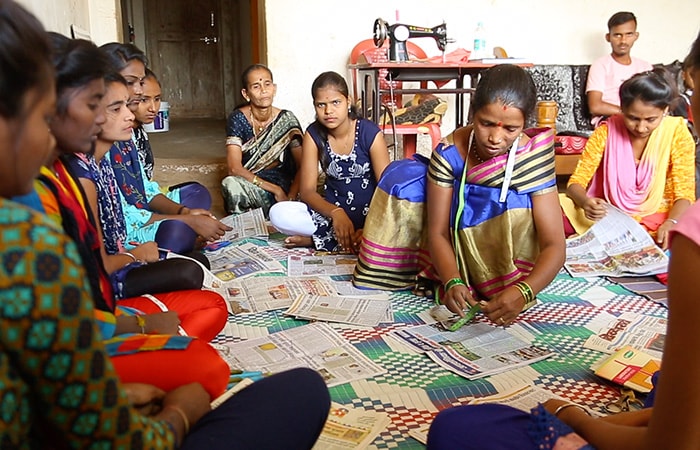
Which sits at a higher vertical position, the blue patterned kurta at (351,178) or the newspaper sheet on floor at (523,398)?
the blue patterned kurta at (351,178)

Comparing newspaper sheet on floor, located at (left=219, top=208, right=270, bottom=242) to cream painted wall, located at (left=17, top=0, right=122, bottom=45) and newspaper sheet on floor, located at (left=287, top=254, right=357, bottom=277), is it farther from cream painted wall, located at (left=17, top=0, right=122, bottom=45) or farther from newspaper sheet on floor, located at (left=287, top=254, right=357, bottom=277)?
cream painted wall, located at (left=17, top=0, right=122, bottom=45)

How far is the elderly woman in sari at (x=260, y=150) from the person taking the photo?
12.4 feet

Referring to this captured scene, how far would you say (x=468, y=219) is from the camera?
2.31 m

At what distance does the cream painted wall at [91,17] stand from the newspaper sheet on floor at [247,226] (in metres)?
1.30

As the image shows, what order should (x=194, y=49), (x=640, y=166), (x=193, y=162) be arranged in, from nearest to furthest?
(x=640, y=166) → (x=193, y=162) → (x=194, y=49)

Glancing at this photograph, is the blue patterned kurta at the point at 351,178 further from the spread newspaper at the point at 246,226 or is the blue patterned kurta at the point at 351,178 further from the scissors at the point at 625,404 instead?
the scissors at the point at 625,404

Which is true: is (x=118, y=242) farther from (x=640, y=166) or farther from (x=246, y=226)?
(x=640, y=166)

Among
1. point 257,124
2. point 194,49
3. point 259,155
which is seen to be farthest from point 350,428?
point 194,49

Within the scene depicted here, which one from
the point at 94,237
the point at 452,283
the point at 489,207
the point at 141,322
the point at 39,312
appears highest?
the point at 39,312

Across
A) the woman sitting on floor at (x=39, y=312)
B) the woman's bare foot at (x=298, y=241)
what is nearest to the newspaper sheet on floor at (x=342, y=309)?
the woman's bare foot at (x=298, y=241)

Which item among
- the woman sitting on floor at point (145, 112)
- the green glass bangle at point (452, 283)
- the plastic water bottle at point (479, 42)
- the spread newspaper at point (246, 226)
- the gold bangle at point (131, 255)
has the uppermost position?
the plastic water bottle at point (479, 42)

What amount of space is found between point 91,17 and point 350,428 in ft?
12.7

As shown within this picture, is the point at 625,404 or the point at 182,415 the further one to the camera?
the point at 625,404

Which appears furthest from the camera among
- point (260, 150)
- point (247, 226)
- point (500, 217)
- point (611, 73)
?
point (611, 73)
